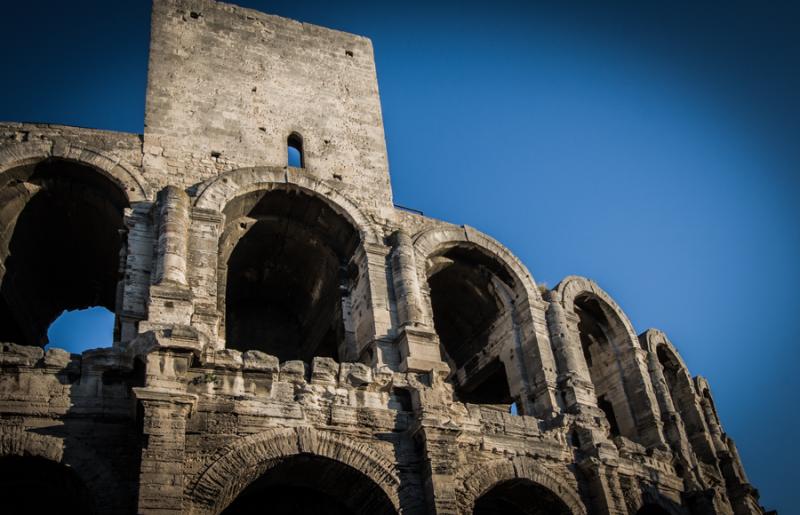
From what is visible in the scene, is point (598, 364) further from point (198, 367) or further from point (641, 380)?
point (198, 367)

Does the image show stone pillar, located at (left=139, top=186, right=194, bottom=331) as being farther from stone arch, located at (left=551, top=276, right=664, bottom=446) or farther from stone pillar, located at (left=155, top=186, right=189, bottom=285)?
stone arch, located at (left=551, top=276, right=664, bottom=446)

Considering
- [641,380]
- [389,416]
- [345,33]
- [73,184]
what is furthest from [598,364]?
[73,184]

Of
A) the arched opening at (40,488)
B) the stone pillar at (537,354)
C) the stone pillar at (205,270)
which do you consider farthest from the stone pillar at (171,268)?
the stone pillar at (537,354)

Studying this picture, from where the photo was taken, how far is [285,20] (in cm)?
1689

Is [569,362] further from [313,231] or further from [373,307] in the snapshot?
[313,231]

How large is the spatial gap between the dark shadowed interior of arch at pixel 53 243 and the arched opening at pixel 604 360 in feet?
31.3

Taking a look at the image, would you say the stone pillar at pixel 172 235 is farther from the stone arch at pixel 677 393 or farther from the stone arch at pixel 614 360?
the stone arch at pixel 677 393

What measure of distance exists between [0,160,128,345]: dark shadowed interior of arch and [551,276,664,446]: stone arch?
28.0 ft

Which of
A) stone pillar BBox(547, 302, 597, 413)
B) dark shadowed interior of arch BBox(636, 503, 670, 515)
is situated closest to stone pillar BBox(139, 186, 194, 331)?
stone pillar BBox(547, 302, 597, 413)

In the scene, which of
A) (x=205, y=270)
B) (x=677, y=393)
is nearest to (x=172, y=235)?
(x=205, y=270)

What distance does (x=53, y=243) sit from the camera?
14.5 meters

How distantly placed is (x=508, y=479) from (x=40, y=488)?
6.47 meters

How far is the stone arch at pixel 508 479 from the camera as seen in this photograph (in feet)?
35.9

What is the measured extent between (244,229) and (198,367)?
4461 millimetres
